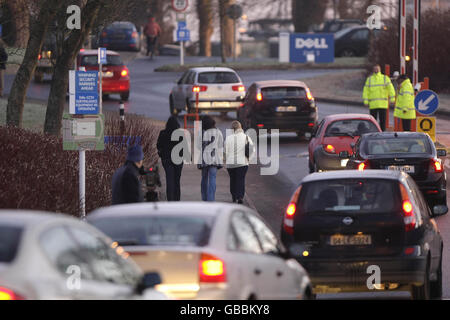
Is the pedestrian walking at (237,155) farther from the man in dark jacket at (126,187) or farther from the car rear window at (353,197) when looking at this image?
the car rear window at (353,197)

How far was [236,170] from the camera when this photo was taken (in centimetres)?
2059

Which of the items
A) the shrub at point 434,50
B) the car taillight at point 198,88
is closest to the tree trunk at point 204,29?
the shrub at point 434,50

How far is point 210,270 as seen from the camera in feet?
29.8

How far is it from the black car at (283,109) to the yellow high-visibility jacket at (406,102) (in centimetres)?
333

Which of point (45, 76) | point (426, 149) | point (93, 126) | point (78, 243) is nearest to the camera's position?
point (78, 243)

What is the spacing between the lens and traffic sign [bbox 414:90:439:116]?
27.1 meters

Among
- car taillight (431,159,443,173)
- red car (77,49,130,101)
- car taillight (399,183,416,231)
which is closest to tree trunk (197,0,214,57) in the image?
red car (77,49,130,101)

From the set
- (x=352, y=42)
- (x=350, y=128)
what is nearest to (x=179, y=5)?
(x=352, y=42)

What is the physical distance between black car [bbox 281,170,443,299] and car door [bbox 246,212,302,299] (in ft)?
4.71

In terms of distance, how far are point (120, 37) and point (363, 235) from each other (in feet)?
160

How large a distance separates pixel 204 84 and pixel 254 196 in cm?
1415

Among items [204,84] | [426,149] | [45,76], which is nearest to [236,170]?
[426,149]

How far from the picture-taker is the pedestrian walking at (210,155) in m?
20.1
